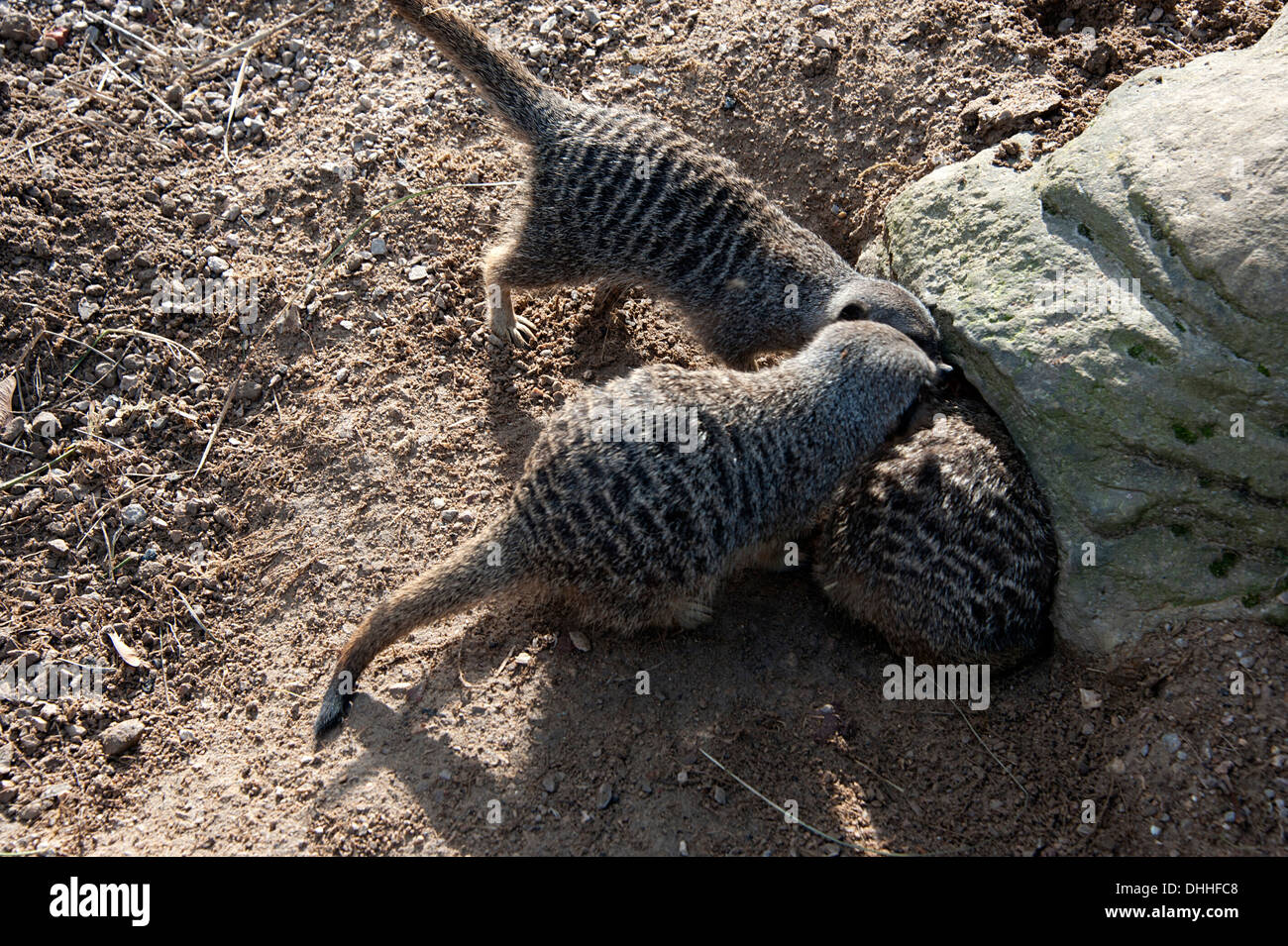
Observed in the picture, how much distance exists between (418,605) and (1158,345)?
243 cm

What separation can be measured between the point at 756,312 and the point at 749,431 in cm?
102

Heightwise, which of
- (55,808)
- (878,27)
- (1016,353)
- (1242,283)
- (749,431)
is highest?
(878,27)

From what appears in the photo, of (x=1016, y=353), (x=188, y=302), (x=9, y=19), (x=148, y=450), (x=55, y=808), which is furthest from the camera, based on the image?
(x=9, y=19)

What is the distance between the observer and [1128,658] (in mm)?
2902

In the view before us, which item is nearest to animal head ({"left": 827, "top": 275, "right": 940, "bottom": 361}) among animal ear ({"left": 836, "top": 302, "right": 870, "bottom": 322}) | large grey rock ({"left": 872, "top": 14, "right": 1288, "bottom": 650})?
animal ear ({"left": 836, "top": 302, "right": 870, "bottom": 322})

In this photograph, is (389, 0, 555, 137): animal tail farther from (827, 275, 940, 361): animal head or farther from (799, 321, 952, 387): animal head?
(799, 321, 952, 387): animal head

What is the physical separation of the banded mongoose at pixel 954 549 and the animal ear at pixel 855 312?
1.89ft

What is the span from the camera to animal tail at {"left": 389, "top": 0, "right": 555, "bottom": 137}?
378 centimetres

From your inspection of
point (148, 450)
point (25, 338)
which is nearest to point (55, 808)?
point (148, 450)

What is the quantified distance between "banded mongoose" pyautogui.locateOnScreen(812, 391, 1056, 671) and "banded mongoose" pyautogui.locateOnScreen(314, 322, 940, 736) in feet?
0.63

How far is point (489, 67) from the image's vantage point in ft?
12.5

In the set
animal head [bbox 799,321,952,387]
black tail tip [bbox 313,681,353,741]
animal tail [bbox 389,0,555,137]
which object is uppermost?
animal tail [bbox 389,0,555,137]

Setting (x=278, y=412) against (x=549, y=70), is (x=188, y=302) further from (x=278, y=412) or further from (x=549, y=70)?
(x=549, y=70)

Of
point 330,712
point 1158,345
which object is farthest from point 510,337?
point 1158,345
